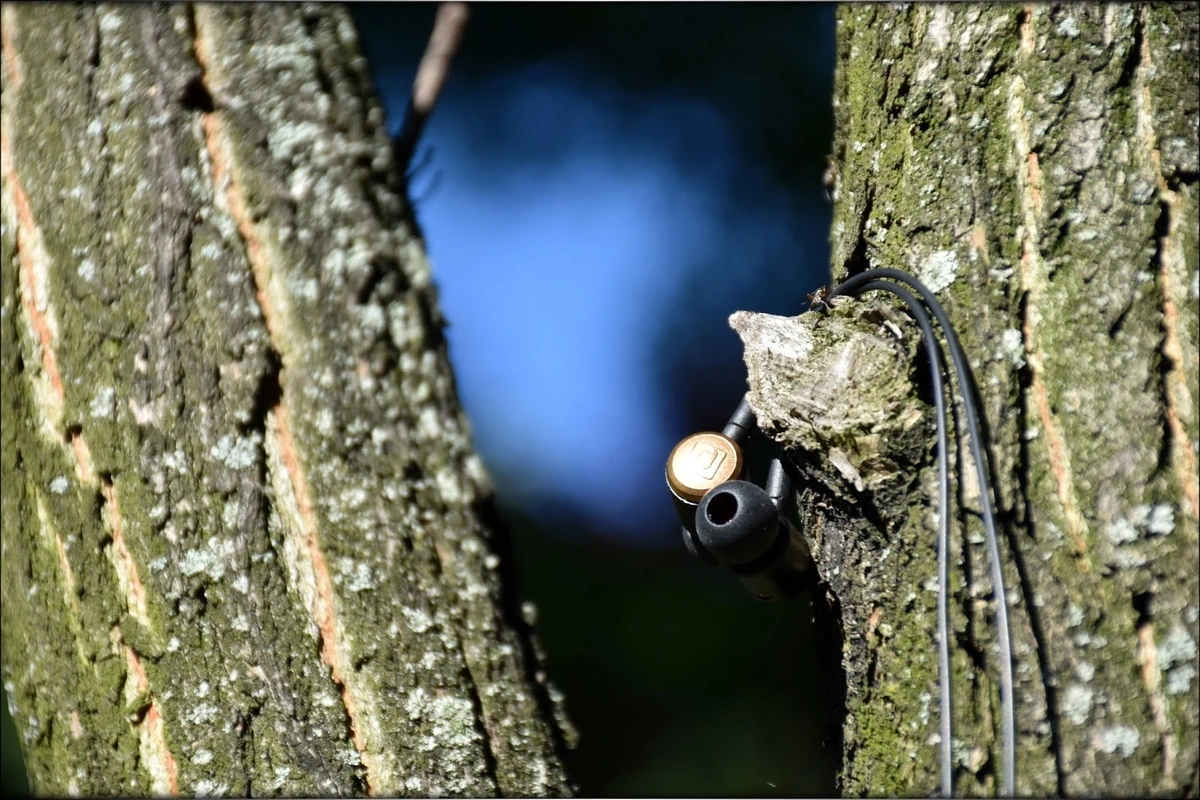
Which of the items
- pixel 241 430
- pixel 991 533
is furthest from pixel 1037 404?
pixel 241 430

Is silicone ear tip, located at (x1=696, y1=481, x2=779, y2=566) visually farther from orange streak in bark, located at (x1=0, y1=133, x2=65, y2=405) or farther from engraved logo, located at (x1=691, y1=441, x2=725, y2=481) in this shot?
orange streak in bark, located at (x1=0, y1=133, x2=65, y2=405)

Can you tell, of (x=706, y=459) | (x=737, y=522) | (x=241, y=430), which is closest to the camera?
(x=241, y=430)

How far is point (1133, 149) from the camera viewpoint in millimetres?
822

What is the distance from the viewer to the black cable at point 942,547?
0.77 meters

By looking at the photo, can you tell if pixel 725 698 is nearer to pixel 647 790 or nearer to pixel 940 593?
pixel 647 790

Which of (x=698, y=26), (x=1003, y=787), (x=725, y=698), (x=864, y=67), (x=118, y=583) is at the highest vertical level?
(x=698, y=26)

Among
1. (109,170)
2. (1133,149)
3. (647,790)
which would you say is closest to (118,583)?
(109,170)

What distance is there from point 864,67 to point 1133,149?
296 millimetres

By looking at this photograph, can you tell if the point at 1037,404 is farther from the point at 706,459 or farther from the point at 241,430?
the point at 241,430

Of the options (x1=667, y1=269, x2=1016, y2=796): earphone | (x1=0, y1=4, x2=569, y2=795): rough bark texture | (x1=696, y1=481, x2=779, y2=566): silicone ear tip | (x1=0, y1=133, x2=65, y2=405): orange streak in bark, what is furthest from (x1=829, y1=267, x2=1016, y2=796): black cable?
(x1=0, y1=133, x2=65, y2=405): orange streak in bark

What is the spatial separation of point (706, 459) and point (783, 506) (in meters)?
0.10

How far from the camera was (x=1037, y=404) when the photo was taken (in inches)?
31.9

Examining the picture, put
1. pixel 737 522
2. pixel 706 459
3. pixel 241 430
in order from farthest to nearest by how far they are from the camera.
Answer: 1. pixel 706 459
2. pixel 737 522
3. pixel 241 430

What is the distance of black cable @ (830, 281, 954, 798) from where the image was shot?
2.52ft
